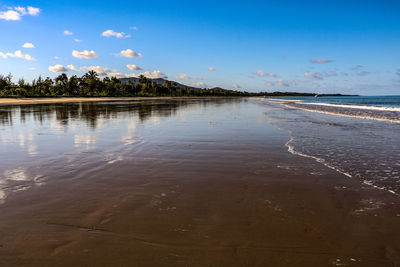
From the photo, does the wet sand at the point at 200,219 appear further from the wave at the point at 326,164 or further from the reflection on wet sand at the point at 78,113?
the reflection on wet sand at the point at 78,113

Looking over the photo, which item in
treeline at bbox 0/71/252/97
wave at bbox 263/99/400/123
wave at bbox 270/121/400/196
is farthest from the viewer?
treeline at bbox 0/71/252/97

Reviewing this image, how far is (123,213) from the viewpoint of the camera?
4.27 meters

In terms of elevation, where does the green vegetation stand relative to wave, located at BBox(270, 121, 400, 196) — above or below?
above

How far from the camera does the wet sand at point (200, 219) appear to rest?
316 cm

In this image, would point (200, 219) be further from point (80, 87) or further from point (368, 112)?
point (80, 87)

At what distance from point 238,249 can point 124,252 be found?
1.52m

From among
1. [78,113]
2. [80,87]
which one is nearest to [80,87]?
[80,87]

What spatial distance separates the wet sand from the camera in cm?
316

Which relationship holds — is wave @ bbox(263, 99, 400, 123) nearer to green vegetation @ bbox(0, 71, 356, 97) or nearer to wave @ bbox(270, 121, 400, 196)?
wave @ bbox(270, 121, 400, 196)

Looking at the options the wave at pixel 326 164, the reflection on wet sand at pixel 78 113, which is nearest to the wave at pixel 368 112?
the wave at pixel 326 164

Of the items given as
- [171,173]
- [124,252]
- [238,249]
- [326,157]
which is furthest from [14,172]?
[326,157]

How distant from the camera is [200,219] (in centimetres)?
408

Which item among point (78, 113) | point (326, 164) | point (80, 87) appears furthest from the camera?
point (80, 87)

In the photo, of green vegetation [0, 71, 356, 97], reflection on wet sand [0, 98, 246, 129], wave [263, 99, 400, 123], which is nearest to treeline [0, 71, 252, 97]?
green vegetation [0, 71, 356, 97]
